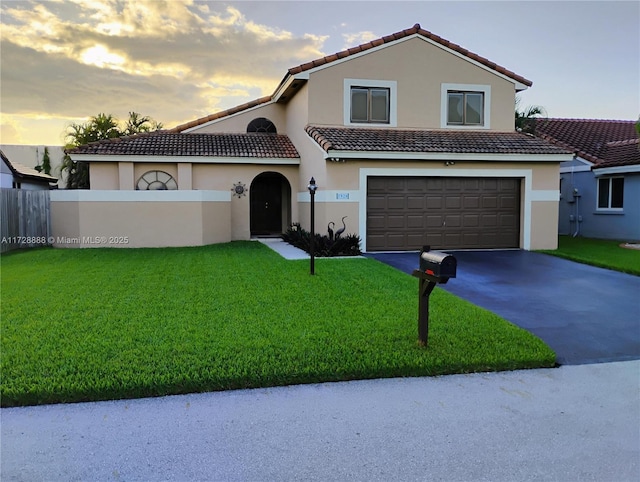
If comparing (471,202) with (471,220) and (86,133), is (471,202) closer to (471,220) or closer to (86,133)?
(471,220)

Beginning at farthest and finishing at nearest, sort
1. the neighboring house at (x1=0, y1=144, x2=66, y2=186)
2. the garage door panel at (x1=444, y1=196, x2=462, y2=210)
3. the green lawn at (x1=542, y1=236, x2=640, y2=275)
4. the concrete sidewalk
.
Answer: the neighboring house at (x1=0, y1=144, x2=66, y2=186) < the garage door panel at (x1=444, y1=196, x2=462, y2=210) < the green lawn at (x1=542, y1=236, x2=640, y2=275) < the concrete sidewalk

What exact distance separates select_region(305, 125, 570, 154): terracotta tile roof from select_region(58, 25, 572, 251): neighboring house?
0.20ft

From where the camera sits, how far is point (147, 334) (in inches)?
251

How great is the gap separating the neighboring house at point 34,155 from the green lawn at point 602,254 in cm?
3158

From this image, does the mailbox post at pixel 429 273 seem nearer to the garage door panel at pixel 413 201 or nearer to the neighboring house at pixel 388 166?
the neighboring house at pixel 388 166

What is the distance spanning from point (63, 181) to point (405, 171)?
27751mm

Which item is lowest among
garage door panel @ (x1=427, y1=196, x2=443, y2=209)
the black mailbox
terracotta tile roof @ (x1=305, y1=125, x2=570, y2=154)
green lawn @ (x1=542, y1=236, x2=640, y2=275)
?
green lawn @ (x1=542, y1=236, x2=640, y2=275)

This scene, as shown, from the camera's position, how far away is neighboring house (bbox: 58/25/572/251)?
15.3 metres

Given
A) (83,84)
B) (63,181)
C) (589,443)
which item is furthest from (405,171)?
(63,181)

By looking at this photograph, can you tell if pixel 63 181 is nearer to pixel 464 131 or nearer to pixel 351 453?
pixel 464 131

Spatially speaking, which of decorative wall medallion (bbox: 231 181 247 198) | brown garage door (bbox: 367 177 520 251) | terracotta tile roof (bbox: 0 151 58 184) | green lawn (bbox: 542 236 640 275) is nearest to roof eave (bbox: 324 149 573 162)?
brown garage door (bbox: 367 177 520 251)

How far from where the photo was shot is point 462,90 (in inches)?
671

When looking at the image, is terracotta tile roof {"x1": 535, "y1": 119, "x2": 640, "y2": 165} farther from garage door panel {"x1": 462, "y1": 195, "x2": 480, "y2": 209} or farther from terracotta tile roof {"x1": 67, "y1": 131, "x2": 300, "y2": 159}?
terracotta tile roof {"x1": 67, "y1": 131, "x2": 300, "y2": 159}

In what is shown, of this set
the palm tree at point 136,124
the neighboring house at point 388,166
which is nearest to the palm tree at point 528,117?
the neighboring house at point 388,166
